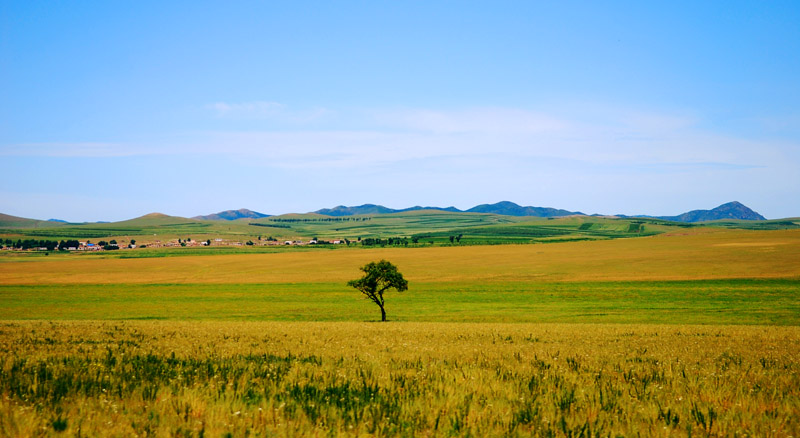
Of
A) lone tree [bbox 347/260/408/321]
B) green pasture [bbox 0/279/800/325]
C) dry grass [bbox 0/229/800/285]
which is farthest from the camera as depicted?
dry grass [bbox 0/229/800/285]

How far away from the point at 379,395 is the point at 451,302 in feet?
161

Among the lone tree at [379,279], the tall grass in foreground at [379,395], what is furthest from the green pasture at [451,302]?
the tall grass in foreground at [379,395]

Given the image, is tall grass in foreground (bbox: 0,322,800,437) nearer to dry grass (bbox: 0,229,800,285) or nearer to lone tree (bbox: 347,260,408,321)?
lone tree (bbox: 347,260,408,321)

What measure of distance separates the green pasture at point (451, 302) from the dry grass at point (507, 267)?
8.35 meters

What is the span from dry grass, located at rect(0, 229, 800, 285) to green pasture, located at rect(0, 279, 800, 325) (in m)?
8.35

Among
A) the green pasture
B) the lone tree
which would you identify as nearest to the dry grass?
the green pasture

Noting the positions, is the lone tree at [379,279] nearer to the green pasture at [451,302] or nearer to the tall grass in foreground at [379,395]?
the green pasture at [451,302]

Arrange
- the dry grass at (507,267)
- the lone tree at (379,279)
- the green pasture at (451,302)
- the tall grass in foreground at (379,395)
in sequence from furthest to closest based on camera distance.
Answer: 1. the dry grass at (507,267)
2. the lone tree at (379,279)
3. the green pasture at (451,302)
4. the tall grass in foreground at (379,395)

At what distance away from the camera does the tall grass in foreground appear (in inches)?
214

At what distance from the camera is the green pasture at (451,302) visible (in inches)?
1663

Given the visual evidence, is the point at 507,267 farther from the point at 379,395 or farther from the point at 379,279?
the point at 379,395

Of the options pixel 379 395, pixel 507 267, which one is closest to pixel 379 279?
pixel 379 395

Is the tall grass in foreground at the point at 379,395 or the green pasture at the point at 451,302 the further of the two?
the green pasture at the point at 451,302

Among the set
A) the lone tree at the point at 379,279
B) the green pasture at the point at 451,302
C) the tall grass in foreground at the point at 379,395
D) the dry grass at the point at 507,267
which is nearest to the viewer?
the tall grass in foreground at the point at 379,395
